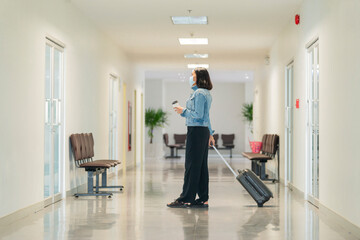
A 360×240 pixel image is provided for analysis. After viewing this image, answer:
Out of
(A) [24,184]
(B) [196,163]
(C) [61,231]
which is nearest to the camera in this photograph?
(C) [61,231]

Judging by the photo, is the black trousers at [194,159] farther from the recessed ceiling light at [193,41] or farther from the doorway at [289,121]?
the recessed ceiling light at [193,41]

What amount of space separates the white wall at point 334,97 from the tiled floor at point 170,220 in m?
0.35

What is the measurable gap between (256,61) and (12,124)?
34.3 feet

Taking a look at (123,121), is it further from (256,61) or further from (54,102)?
(54,102)

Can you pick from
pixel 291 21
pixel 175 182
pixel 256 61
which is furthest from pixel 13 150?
pixel 256 61

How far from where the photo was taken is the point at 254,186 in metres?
6.44

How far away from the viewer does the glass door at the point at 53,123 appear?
684 cm

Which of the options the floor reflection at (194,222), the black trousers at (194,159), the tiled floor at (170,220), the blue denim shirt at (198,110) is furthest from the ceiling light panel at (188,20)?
the floor reflection at (194,222)

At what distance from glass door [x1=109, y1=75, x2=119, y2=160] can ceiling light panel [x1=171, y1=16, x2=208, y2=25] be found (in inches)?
102

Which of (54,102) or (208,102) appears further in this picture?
(54,102)

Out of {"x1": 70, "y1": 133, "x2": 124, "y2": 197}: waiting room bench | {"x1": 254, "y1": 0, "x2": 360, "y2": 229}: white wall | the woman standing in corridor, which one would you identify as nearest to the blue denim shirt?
the woman standing in corridor

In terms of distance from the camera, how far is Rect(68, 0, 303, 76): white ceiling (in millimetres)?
8219

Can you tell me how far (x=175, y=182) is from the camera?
32.3ft

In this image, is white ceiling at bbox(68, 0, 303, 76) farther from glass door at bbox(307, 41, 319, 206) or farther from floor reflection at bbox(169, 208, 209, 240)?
floor reflection at bbox(169, 208, 209, 240)
